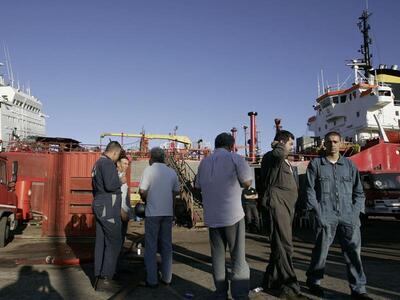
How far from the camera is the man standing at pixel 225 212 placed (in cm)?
439

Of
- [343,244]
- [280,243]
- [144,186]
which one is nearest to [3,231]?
[144,186]

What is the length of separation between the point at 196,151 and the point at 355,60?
20.1 meters

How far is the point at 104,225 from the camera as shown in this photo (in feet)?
17.4

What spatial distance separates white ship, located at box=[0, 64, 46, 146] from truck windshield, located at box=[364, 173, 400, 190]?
2348 centimetres

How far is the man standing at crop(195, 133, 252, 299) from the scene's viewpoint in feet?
14.4

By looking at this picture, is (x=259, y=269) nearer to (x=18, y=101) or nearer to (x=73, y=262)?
(x=73, y=262)

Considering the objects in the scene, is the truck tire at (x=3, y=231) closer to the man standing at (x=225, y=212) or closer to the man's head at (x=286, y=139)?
the man standing at (x=225, y=212)

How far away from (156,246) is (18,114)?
107 ft

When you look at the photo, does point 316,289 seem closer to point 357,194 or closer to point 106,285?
point 357,194

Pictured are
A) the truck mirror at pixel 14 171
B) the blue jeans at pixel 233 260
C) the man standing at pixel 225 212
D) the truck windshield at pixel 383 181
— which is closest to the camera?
the blue jeans at pixel 233 260

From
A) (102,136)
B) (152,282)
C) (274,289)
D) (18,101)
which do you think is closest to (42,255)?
(152,282)

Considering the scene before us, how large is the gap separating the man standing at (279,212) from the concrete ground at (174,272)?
0.27 metres

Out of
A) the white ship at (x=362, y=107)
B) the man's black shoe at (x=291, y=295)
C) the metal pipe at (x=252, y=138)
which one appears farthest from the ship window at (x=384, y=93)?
the man's black shoe at (x=291, y=295)

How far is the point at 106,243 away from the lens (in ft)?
17.4
